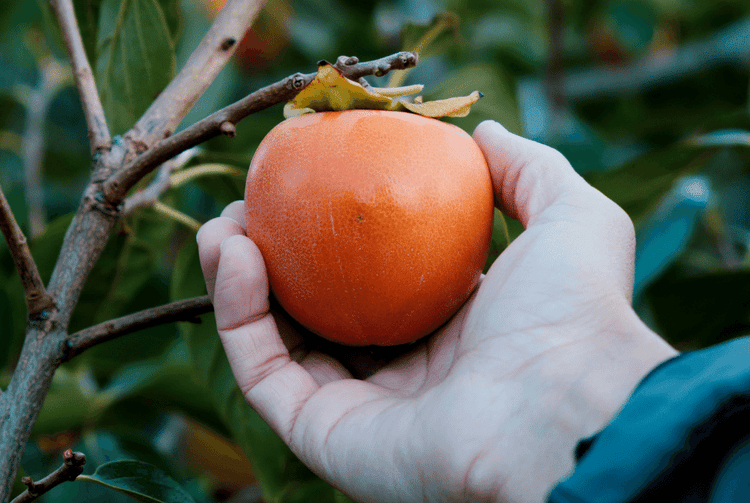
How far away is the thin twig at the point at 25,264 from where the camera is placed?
60 cm

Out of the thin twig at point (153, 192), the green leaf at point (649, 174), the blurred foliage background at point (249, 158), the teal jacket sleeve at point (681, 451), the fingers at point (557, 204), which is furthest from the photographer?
the green leaf at point (649, 174)

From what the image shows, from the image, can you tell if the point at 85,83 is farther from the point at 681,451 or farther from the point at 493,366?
the point at 681,451

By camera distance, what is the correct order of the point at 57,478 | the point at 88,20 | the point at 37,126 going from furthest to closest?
the point at 37,126 < the point at 88,20 < the point at 57,478

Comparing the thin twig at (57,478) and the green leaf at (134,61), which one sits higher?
the green leaf at (134,61)

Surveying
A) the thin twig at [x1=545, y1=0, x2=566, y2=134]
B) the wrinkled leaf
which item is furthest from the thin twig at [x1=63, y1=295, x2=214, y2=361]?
the thin twig at [x1=545, y1=0, x2=566, y2=134]

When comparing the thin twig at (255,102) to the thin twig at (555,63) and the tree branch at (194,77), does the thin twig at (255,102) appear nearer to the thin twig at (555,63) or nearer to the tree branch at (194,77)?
the tree branch at (194,77)

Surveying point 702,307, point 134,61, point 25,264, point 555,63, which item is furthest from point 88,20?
point 555,63

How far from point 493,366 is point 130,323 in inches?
16.7

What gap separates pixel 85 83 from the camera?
79 centimetres

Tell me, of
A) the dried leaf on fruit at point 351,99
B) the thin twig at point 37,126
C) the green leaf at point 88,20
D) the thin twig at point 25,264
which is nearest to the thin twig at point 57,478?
the thin twig at point 25,264

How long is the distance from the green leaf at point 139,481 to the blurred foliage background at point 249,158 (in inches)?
8.6

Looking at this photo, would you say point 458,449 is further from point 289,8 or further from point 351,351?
point 289,8

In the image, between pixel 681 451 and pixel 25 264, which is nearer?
pixel 681 451

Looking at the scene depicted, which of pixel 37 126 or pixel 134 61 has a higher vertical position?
pixel 134 61
